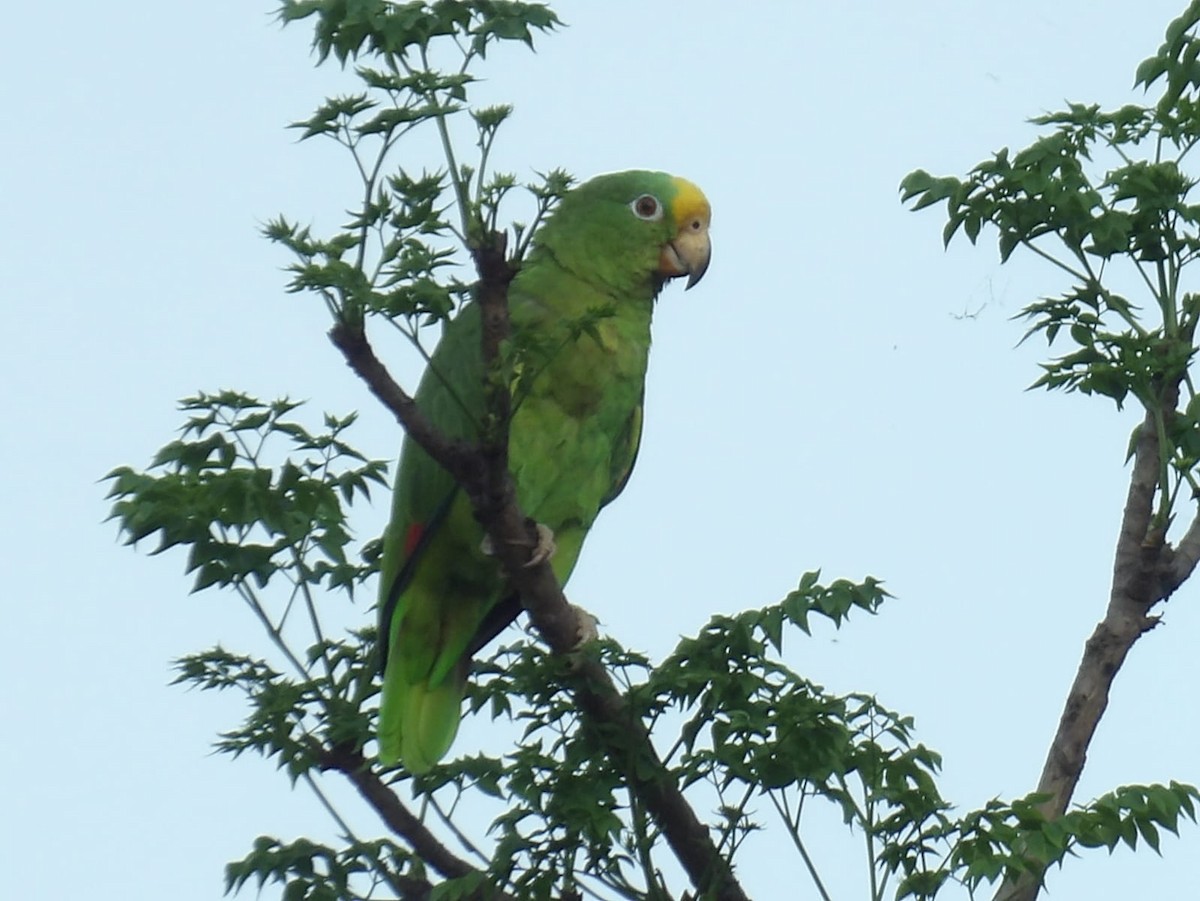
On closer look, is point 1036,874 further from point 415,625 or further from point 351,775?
point 415,625

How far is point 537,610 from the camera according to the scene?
3.56 meters

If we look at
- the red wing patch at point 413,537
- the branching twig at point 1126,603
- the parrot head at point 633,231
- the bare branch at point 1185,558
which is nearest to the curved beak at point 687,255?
the parrot head at point 633,231

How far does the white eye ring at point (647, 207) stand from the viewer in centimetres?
482

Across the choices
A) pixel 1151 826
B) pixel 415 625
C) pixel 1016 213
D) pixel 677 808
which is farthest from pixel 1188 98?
pixel 415 625

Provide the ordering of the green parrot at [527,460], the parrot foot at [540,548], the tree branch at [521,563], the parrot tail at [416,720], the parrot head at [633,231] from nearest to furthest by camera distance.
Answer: the tree branch at [521,563] → the parrot foot at [540,548] → the parrot tail at [416,720] → the green parrot at [527,460] → the parrot head at [633,231]

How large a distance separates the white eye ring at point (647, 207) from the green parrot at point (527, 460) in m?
0.01

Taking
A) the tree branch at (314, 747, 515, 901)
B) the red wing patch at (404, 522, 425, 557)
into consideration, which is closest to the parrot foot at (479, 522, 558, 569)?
the tree branch at (314, 747, 515, 901)

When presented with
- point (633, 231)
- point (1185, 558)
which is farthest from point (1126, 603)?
point (633, 231)

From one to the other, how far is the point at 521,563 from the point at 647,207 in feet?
5.73

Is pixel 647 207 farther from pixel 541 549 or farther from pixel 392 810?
pixel 392 810

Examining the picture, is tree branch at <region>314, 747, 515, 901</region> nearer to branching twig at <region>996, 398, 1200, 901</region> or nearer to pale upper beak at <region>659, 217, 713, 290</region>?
branching twig at <region>996, 398, 1200, 901</region>

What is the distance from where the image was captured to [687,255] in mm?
4805

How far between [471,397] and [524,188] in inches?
57.2

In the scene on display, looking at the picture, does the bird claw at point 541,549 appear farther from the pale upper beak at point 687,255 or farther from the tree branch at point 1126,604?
the pale upper beak at point 687,255
